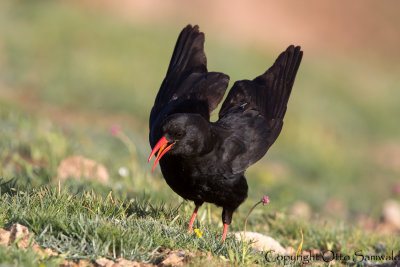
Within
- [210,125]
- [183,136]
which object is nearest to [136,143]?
[210,125]

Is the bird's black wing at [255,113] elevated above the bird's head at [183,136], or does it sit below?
above

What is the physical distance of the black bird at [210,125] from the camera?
422 cm

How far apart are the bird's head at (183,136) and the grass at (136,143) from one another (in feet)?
1.68

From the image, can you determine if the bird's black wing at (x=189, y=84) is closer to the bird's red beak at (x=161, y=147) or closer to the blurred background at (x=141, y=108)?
the bird's red beak at (x=161, y=147)

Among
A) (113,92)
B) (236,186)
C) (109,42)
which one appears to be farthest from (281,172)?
(109,42)

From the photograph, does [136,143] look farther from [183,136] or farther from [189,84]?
[183,136]

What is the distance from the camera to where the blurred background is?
23.2 ft

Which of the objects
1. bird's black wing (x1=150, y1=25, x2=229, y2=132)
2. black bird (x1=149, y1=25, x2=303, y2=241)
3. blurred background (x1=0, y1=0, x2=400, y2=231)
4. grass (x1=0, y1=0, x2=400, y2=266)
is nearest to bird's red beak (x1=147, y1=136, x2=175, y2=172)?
black bird (x1=149, y1=25, x2=303, y2=241)

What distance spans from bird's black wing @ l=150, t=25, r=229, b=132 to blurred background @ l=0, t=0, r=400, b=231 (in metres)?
0.88

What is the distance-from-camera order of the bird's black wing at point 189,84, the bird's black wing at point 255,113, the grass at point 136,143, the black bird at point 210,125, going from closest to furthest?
1. the grass at point 136,143
2. the black bird at point 210,125
3. the bird's black wing at point 255,113
4. the bird's black wing at point 189,84

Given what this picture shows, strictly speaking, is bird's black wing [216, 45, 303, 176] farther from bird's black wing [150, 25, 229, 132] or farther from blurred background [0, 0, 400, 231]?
blurred background [0, 0, 400, 231]

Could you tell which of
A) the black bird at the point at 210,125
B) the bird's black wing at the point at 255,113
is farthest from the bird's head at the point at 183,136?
the bird's black wing at the point at 255,113

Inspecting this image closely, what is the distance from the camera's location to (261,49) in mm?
19953

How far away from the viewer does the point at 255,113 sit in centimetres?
521
